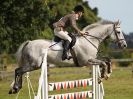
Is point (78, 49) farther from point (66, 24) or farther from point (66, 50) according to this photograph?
point (66, 24)

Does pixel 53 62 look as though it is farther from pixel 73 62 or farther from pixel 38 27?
pixel 38 27

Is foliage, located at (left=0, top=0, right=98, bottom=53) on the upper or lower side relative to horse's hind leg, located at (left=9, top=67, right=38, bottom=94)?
upper

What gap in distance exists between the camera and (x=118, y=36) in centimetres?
1488

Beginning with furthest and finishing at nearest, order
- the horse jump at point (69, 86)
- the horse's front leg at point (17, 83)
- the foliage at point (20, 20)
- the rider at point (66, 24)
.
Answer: the foliage at point (20, 20) < the horse's front leg at point (17, 83) < the rider at point (66, 24) < the horse jump at point (69, 86)

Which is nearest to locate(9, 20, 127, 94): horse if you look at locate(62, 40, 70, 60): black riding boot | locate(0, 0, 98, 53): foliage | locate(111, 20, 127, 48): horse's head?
locate(111, 20, 127, 48): horse's head

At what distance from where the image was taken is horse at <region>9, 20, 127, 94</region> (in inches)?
568

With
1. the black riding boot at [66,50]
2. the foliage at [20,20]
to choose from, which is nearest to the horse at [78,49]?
the black riding boot at [66,50]

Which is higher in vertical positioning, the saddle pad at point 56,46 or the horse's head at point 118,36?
the horse's head at point 118,36

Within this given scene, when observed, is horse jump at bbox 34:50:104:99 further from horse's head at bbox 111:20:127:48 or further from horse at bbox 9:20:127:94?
horse's head at bbox 111:20:127:48

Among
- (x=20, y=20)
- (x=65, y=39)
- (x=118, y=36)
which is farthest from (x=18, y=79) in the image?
(x=20, y=20)

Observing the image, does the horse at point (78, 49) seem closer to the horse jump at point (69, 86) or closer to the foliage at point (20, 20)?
the horse jump at point (69, 86)

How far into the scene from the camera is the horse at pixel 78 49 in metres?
14.4

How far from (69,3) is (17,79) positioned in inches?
1489

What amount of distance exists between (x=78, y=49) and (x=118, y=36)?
119cm
